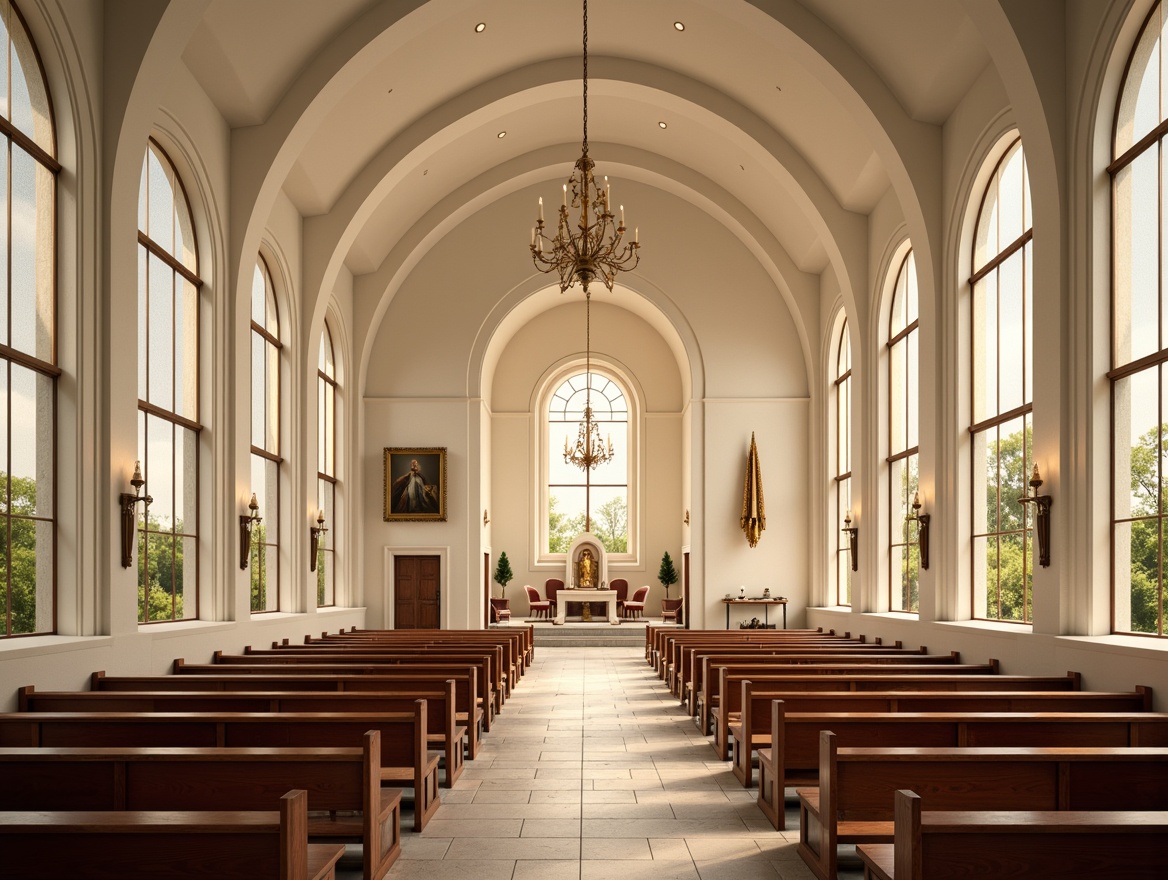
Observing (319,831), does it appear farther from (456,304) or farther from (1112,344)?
(456,304)

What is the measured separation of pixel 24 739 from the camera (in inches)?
226

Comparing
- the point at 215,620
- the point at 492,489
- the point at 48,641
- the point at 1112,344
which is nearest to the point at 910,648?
the point at 1112,344

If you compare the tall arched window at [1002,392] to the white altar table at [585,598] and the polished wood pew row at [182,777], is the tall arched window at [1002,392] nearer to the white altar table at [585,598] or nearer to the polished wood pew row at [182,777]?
the polished wood pew row at [182,777]

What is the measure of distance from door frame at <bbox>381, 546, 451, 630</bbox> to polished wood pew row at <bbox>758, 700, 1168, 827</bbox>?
12992mm

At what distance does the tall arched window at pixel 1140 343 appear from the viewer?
773 centimetres

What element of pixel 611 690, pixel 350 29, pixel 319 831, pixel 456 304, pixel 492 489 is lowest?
pixel 611 690

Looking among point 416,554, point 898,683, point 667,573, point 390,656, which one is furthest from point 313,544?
point 667,573

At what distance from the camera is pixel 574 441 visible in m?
24.0

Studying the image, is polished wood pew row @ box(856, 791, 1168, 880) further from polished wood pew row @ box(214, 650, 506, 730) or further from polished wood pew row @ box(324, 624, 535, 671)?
polished wood pew row @ box(324, 624, 535, 671)

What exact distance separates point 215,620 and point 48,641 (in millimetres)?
3711

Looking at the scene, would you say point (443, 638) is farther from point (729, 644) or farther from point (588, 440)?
point (588, 440)

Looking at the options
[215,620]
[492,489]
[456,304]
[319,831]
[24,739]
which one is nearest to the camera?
[319,831]

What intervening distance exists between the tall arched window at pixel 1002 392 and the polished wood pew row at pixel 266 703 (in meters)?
5.76

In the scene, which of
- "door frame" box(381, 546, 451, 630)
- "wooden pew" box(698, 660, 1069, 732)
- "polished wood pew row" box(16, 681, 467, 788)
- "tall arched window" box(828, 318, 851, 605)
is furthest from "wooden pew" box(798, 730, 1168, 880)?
"door frame" box(381, 546, 451, 630)
